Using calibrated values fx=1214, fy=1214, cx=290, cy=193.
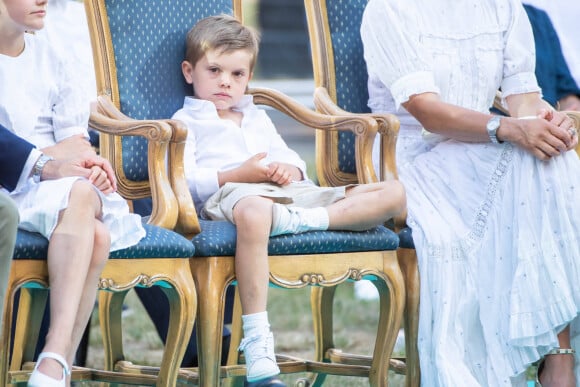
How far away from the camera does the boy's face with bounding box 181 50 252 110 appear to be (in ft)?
11.7

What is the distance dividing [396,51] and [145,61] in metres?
0.76

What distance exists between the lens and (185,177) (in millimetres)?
3375

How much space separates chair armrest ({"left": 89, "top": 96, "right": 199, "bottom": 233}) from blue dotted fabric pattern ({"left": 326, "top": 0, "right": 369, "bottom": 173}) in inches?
28.5

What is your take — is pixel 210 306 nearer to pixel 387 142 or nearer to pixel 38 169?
pixel 38 169

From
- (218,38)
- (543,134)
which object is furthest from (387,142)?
(218,38)

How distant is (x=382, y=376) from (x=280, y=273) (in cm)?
48

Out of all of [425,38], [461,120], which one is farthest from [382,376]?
[425,38]

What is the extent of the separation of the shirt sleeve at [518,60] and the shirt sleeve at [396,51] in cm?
29

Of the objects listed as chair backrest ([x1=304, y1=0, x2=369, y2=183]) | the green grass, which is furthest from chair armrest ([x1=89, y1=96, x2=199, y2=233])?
the green grass

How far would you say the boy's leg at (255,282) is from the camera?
3116 mm

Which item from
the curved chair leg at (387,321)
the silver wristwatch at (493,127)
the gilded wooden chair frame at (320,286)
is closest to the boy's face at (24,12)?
the gilded wooden chair frame at (320,286)

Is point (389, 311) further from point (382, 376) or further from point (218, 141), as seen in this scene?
point (218, 141)

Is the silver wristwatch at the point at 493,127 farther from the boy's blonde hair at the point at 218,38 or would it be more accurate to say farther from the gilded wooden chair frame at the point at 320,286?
the boy's blonde hair at the point at 218,38

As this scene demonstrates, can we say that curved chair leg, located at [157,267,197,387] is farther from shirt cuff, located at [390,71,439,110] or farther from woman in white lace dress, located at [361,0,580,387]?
shirt cuff, located at [390,71,439,110]
